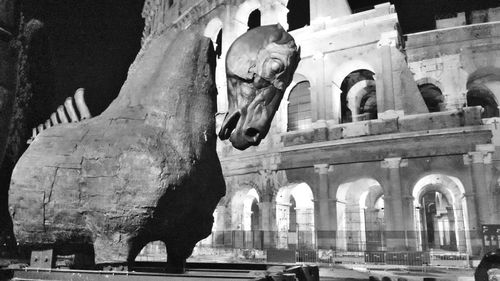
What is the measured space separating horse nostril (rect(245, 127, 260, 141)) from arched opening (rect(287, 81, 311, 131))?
18.9 m

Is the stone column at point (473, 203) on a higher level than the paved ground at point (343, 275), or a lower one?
higher

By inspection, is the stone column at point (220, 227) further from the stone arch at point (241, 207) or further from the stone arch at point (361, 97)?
the stone arch at point (361, 97)

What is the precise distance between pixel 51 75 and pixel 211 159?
1.34 meters

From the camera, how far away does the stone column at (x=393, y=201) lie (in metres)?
16.3

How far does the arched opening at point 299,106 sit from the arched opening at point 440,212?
6548mm

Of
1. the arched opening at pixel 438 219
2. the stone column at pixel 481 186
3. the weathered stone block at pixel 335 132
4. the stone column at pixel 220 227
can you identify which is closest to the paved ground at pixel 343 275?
the stone column at pixel 481 186

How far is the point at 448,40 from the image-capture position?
19219 millimetres

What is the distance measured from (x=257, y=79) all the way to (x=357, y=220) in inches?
739

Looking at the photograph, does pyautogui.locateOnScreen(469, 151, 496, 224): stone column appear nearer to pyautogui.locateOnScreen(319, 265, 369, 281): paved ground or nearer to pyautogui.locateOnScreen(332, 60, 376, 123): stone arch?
pyautogui.locateOnScreen(332, 60, 376, 123): stone arch

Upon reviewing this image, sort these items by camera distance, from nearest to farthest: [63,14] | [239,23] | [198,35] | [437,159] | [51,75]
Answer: [198,35] → [51,75] → [63,14] → [437,159] → [239,23]

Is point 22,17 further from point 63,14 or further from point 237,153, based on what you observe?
point 237,153

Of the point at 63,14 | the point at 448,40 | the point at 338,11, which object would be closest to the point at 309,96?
the point at 338,11

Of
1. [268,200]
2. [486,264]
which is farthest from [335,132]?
[486,264]

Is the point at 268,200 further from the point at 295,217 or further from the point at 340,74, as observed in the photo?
the point at 340,74
